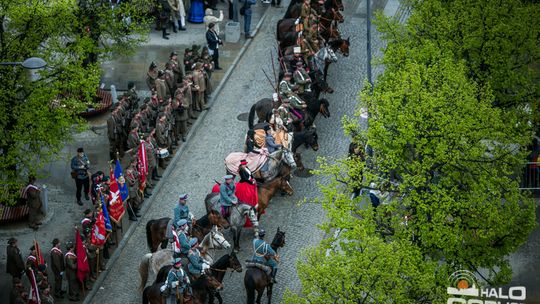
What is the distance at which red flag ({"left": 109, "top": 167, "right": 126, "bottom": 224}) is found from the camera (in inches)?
1512

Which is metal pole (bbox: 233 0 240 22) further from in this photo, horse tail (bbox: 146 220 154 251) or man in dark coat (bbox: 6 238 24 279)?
man in dark coat (bbox: 6 238 24 279)

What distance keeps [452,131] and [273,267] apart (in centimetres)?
720

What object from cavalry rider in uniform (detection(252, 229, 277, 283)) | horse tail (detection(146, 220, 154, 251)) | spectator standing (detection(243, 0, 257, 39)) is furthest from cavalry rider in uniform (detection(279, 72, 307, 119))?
cavalry rider in uniform (detection(252, 229, 277, 283))

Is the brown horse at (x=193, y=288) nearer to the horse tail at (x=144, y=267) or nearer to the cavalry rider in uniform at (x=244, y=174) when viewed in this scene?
the horse tail at (x=144, y=267)

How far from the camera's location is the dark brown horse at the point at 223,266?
35.3m

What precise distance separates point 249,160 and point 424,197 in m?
9.42

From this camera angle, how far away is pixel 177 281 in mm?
33562

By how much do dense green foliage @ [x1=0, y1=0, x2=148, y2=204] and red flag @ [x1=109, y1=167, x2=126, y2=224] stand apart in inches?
101

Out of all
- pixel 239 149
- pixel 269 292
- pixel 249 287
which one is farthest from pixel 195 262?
pixel 239 149

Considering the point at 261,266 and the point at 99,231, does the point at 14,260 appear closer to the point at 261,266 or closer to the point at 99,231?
the point at 99,231

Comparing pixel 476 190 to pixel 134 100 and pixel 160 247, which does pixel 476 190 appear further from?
pixel 134 100

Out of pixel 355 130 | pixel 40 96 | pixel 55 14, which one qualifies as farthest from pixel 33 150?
pixel 355 130

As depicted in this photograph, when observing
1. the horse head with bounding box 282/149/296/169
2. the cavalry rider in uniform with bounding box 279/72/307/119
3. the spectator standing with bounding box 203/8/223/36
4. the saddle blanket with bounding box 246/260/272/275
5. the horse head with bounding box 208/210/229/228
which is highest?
the spectator standing with bounding box 203/8/223/36

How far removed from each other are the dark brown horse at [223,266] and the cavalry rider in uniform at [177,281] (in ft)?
5.94
